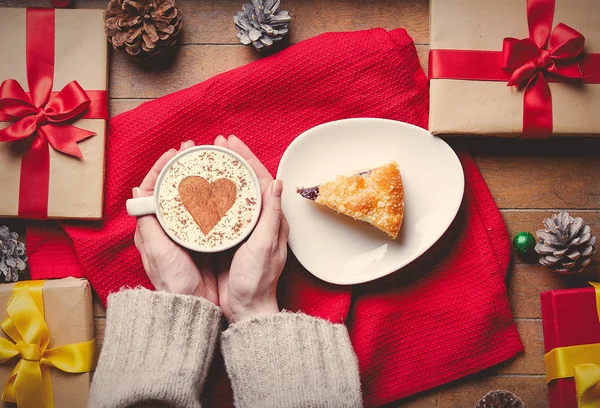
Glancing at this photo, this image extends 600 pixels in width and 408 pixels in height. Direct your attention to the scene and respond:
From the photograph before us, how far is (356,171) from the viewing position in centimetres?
167

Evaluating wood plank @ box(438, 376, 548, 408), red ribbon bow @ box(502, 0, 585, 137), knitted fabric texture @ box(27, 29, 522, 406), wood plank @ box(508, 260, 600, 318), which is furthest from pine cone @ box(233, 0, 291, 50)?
wood plank @ box(438, 376, 548, 408)

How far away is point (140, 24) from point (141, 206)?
0.57 metres

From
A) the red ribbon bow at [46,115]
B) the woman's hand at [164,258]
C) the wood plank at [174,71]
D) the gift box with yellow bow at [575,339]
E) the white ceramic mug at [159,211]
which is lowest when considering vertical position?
the gift box with yellow bow at [575,339]

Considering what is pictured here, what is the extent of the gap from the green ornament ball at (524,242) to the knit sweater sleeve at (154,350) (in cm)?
95

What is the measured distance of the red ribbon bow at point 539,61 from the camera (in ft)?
5.25

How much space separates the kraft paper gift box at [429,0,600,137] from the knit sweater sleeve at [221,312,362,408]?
2.35 feet

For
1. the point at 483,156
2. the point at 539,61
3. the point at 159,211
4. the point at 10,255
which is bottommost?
the point at 10,255

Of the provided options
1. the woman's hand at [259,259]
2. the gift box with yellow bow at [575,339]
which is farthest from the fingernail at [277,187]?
the gift box with yellow bow at [575,339]

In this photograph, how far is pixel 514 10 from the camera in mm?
1644

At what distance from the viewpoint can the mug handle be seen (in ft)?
4.83

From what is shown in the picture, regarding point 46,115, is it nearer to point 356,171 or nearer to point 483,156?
point 356,171

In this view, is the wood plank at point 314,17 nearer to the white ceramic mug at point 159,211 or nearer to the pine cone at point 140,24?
the pine cone at point 140,24

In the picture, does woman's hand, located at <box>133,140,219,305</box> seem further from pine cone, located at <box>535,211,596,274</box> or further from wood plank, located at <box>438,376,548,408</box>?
pine cone, located at <box>535,211,596,274</box>

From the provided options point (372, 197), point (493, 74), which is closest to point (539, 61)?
point (493, 74)
